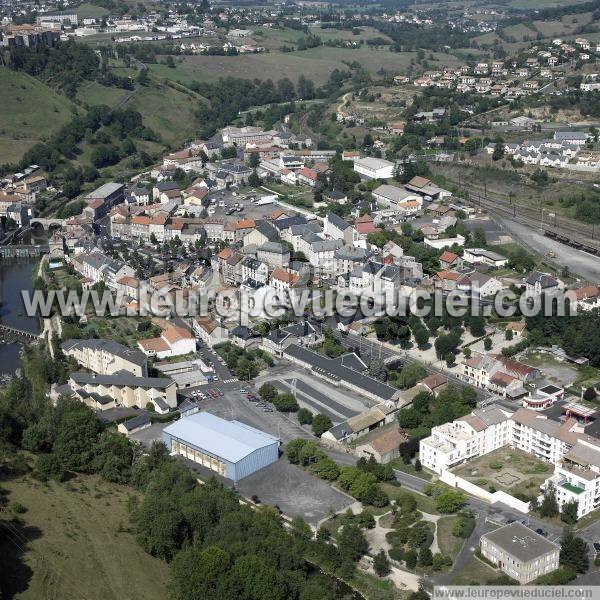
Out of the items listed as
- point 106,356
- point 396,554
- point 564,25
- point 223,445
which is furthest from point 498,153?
point 564,25

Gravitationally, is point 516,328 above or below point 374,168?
below

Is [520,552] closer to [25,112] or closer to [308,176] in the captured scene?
[308,176]

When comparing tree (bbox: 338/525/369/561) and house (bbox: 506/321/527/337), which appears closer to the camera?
tree (bbox: 338/525/369/561)

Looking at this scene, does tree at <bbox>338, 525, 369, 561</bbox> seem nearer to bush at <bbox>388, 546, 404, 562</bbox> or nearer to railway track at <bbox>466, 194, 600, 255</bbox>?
bush at <bbox>388, 546, 404, 562</bbox>

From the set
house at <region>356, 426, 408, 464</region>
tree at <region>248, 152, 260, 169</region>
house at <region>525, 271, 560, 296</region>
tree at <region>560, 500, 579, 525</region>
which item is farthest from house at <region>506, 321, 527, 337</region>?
tree at <region>248, 152, 260, 169</region>

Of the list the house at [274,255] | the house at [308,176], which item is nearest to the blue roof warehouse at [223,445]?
the house at [274,255]

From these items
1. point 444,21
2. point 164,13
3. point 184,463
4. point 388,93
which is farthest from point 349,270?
point 444,21

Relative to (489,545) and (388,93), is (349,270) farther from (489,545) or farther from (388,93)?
(388,93)
